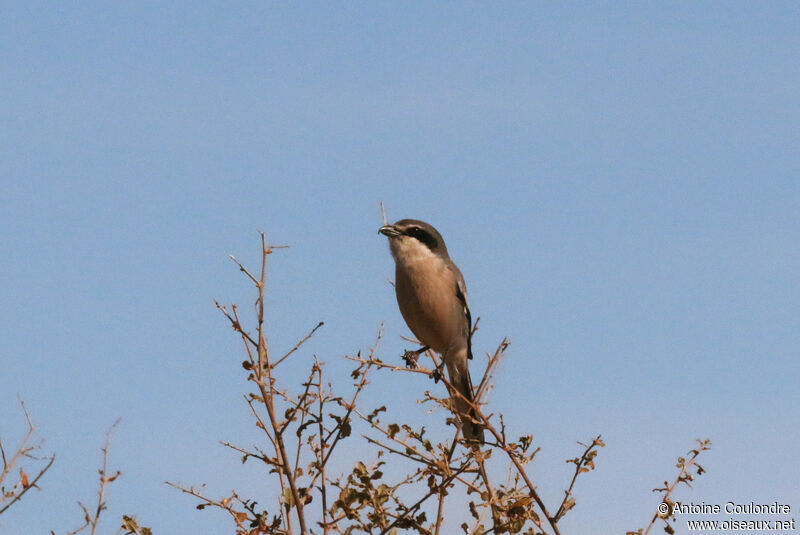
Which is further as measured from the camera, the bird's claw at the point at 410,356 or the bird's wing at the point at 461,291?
the bird's wing at the point at 461,291

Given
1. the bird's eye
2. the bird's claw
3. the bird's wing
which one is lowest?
the bird's claw

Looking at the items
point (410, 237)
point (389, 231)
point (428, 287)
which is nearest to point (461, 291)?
point (428, 287)

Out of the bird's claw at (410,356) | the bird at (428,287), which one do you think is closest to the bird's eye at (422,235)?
the bird at (428,287)

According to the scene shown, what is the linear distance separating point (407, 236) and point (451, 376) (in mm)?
1273

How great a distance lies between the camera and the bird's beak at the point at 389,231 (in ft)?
25.3

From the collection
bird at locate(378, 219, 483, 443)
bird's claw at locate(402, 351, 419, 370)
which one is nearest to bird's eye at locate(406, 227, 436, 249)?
bird at locate(378, 219, 483, 443)

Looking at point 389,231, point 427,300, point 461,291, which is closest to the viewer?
point 427,300

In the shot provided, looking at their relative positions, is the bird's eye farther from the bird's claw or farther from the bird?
the bird's claw

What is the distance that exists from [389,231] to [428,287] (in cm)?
56

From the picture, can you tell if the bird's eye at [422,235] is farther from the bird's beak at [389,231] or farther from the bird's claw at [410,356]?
the bird's claw at [410,356]

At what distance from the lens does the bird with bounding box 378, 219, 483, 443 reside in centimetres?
755

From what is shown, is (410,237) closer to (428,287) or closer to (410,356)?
(428,287)

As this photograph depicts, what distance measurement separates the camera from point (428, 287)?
7.58 metres

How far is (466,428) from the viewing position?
6.62 metres
